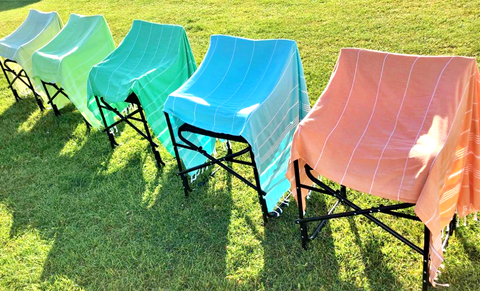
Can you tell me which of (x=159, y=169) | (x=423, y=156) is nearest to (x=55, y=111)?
(x=159, y=169)

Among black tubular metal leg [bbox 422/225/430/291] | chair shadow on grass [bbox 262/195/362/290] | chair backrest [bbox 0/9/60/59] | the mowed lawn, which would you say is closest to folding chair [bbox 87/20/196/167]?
the mowed lawn

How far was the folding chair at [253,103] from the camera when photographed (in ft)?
6.89

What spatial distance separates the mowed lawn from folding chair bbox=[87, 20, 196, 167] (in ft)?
1.38

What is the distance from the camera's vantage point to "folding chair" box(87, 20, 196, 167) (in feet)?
9.02

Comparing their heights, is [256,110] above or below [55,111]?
above

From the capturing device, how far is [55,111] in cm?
404

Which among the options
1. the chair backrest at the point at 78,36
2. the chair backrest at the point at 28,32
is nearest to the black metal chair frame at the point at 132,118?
the chair backrest at the point at 78,36

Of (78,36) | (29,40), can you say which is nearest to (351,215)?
(78,36)

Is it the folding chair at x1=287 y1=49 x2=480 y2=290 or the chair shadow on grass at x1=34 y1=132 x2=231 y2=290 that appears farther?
the chair shadow on grass at x1=34 y1=132 x2=231 y2=290

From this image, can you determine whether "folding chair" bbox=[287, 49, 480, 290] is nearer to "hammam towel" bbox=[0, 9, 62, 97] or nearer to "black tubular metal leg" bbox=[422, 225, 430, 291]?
"black tubular metal leg" bbox=[422, 225, 430, 291]

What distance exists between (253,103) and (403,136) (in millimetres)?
808

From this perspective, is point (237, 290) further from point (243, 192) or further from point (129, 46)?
point (129, 46)

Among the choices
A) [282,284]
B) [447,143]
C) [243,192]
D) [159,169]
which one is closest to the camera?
[447,143]

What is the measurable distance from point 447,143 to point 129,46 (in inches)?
101
